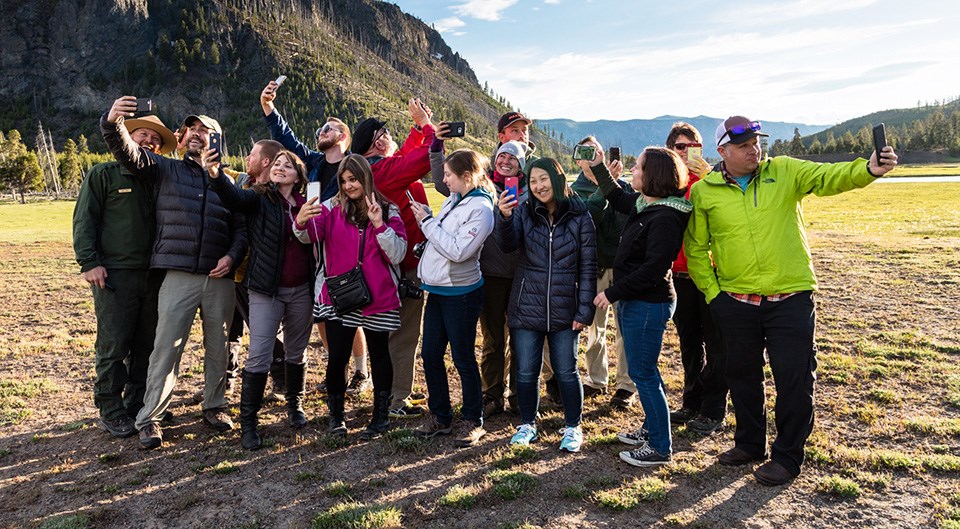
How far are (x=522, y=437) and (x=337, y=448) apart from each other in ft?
6.07

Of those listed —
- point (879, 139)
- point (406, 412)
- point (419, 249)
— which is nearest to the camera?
point (879, 139)

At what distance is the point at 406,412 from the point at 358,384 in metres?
0.98

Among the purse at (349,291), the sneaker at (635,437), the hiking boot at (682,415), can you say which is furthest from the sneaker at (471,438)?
the hiking boot at (682,415)

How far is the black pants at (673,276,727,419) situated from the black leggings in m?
3.18

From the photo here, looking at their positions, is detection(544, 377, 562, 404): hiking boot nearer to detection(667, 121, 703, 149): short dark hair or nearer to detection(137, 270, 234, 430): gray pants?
detection(667, 121, 703, 149): short dark hair

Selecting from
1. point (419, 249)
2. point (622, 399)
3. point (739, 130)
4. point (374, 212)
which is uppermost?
point (739, 130)

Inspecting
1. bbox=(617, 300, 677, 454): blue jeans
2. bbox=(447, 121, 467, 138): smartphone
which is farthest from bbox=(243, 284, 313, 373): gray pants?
bbox=(617, 300, 677, 454): blue jeans

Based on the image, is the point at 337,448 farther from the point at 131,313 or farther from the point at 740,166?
the point at 740,166

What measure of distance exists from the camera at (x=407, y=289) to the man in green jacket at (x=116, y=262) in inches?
103

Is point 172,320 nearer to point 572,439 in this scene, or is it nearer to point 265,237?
point 265,237

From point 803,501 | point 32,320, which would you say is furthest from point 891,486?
point 32,320

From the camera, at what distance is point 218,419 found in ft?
18.8

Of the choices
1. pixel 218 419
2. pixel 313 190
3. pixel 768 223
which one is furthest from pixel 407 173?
pixel 768 223

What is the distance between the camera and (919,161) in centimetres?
12519
